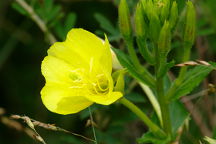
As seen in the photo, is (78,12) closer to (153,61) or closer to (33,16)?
(33,16)

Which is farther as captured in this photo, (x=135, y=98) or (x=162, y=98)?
(x=135, y=98)

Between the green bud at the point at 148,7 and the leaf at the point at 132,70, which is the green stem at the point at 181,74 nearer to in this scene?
the leaf at the point at 132,70

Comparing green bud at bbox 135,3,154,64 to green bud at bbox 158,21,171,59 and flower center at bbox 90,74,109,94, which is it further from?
flower center at bbox 90,74,109,94

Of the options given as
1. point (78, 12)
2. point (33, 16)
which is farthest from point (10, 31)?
point (33, 16)

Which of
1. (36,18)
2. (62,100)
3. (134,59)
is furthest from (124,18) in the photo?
(36,18)

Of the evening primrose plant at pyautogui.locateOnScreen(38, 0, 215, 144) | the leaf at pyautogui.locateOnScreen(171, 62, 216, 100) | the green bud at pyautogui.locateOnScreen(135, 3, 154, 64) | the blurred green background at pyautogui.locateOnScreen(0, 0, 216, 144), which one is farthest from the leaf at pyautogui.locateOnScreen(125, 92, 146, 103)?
the green bud at pyautogui.locateOnScreen(135, 3, 154, 64)

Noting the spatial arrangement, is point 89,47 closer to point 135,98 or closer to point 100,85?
point 100,85
